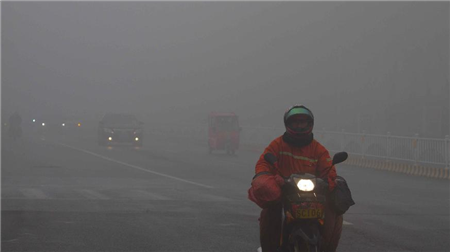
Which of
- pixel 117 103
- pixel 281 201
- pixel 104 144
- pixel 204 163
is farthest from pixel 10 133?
pixel 117 103

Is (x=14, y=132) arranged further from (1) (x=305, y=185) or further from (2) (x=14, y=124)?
(1) (x=305, y=185)

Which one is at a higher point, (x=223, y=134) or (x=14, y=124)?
(x=223, y=134)

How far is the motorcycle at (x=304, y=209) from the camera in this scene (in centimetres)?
577

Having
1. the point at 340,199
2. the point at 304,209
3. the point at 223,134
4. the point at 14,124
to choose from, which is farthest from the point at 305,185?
the point at 14,124

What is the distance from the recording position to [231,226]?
12539mm

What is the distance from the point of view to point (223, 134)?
1527 inches

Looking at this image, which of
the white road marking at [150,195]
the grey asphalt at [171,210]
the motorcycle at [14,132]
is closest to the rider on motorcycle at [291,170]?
the grey asphalt at [171,210]

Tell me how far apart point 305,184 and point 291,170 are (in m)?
0.73

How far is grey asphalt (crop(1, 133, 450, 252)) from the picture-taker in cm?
1089

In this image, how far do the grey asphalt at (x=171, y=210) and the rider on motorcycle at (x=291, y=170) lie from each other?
3.86 meters

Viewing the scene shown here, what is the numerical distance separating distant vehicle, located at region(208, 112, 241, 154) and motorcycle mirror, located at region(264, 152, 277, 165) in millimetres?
32513

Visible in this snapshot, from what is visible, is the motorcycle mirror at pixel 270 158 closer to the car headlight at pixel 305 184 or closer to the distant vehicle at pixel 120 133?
the car headlight at pixel 305 184

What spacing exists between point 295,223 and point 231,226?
6.69 m

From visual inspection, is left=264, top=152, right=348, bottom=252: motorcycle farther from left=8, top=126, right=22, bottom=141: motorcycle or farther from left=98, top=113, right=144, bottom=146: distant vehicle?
left=8, top=126, right=22, bottom=141: motorcycle
